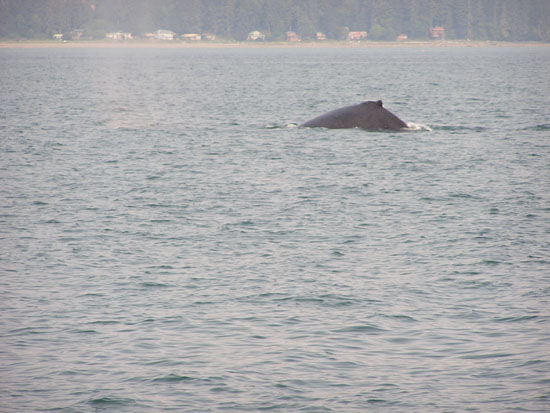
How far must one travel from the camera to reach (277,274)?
736 inches

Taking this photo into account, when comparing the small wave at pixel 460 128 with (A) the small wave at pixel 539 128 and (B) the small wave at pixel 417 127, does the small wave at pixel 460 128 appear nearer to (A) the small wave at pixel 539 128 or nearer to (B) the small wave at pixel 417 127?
(B) the small wave at pixel 417 127

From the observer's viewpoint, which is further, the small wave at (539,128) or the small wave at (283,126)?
the small wave at (283,126)

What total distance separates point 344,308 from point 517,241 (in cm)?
734

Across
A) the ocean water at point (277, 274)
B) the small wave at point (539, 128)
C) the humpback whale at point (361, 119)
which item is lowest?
the ocean water at point (277, 274)

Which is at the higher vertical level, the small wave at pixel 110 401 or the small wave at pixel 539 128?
the small wave at pixel 539 128

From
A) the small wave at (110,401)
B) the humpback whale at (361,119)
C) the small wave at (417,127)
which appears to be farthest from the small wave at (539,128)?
the small wave at (110,401)

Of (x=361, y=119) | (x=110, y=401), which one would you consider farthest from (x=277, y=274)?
(x=361, y=119)

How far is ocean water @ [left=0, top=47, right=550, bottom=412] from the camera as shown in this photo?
12.8 metres

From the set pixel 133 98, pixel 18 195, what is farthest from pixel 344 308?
pixel 133 98

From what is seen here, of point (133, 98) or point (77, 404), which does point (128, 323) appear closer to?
point (77, 404)

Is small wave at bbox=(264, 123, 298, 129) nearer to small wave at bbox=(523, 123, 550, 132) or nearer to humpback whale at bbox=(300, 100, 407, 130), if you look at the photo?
humpback whale at bbox=(300, 100, 407, 130)

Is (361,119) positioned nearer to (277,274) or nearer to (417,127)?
(417,127)

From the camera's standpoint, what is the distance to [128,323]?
1554cm

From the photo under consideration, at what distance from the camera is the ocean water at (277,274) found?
42.1 feet
